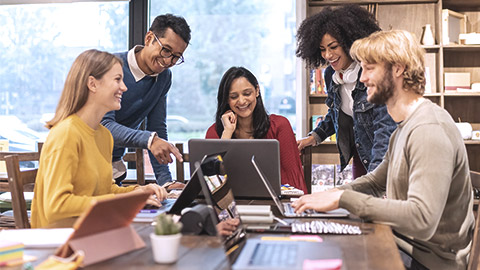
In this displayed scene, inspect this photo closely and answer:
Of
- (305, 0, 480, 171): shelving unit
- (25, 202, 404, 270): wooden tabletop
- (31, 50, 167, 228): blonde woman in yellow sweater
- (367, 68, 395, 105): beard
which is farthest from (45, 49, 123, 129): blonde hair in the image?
(305, 0, 480, 171): shelving unit

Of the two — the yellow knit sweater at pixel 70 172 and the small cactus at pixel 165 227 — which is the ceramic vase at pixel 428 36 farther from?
the small cactus at pixel 165 227

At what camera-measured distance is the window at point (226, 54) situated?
4684 millimetres

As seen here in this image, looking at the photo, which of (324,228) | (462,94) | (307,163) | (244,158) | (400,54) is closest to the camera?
(324,228)

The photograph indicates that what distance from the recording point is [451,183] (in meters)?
1.71

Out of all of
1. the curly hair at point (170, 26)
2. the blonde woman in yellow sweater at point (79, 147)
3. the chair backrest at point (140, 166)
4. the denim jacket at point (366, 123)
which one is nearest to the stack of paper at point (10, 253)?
the blonde woman in yellow sweater at point (79, 147)

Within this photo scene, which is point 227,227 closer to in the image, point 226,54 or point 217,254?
point 217,254

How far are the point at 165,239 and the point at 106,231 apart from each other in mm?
179

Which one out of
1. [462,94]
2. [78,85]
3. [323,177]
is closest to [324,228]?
[78,85]

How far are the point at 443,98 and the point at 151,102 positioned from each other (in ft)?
7.74

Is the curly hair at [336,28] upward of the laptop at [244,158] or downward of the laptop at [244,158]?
upward

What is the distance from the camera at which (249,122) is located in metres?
2.97

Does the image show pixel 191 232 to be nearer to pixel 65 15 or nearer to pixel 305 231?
pixel 305 231

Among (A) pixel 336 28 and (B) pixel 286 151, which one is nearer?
(A) pixel 336 28

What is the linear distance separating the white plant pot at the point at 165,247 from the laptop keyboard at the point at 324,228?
0.46m
